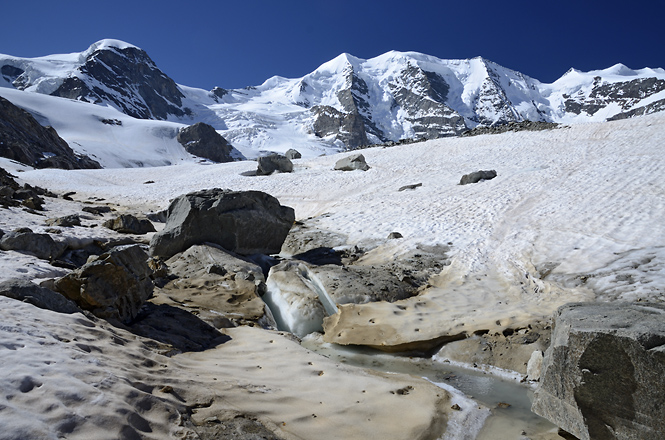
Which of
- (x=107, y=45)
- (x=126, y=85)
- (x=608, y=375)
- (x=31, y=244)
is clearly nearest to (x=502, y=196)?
(x=608, y=375)

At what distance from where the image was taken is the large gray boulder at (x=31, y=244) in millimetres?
7308

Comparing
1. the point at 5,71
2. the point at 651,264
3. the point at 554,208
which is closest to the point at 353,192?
the point at 554,208

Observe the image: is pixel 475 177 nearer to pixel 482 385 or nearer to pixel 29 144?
pixel 482 385

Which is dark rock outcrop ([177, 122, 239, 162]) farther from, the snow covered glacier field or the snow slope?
the snow covered glacier field

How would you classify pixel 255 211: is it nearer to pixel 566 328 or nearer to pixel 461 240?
pixel 461 240

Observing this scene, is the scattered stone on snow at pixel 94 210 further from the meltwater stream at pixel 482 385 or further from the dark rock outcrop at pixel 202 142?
the dark rock outcrop at pixel 202 142

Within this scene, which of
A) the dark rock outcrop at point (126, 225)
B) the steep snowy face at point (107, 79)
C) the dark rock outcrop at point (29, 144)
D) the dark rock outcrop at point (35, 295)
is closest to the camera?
the dark rock outcrop at point (35, 295)

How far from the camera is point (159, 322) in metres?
5.83

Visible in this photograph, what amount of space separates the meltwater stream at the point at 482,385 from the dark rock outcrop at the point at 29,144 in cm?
4786

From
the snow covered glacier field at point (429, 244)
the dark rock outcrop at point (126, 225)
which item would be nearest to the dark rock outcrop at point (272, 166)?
the snow covered glacier field at point (429, 244)

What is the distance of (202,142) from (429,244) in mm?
89799

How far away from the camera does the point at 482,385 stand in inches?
211

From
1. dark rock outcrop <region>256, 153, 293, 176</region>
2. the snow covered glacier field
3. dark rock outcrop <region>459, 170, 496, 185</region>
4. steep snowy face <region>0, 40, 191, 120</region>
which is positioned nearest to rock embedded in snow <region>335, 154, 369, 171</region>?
the snow covered glacier field

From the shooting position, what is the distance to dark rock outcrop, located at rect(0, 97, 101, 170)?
42219 millimetres
